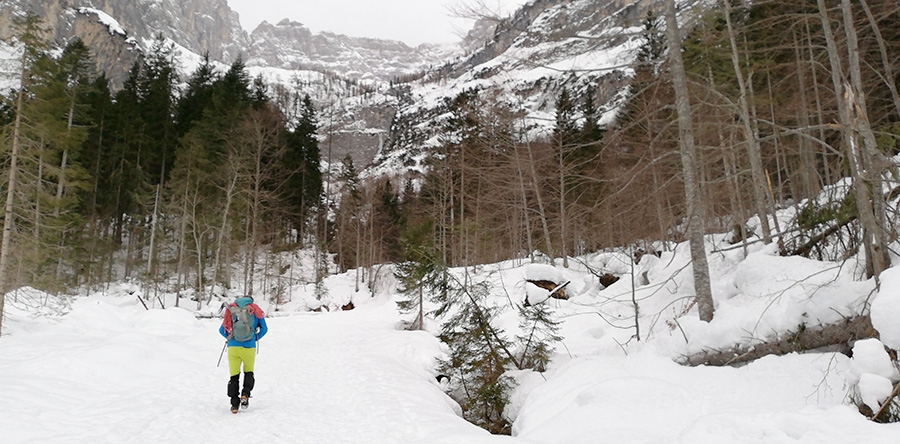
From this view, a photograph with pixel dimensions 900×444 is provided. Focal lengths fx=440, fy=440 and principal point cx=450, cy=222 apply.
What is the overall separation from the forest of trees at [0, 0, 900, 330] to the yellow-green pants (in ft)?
18.6

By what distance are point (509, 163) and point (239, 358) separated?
46.3 ft

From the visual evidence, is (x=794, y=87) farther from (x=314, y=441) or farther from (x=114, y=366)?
(x=114, y=366)

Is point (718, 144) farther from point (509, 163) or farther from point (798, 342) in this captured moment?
point (798, 342)

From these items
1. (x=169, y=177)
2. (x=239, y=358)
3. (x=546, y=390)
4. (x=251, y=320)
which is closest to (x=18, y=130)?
(x=251, y=320)

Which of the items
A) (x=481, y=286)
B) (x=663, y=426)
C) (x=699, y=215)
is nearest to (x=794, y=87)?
(x=699, y=215)

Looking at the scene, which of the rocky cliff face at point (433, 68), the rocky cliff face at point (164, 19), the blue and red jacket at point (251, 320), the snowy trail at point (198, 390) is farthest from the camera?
the rocky cliff face at point (164, 19)

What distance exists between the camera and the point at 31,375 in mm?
7137

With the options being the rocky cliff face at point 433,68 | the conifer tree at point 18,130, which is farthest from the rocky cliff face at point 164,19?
the conifer tree at point 18,130

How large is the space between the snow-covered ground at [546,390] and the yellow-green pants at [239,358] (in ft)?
1.94

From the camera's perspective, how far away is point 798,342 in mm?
5051

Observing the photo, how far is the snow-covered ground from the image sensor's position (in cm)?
397

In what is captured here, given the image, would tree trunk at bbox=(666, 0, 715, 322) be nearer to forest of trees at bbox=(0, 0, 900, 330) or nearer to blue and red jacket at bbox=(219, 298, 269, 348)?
forest of trees at bbox=(0, 0, 900, 330)

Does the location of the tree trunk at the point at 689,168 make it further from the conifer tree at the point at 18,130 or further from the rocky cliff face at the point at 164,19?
the rocky cliff face at the point at 164,19

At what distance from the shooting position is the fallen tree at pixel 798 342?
4.54 m
